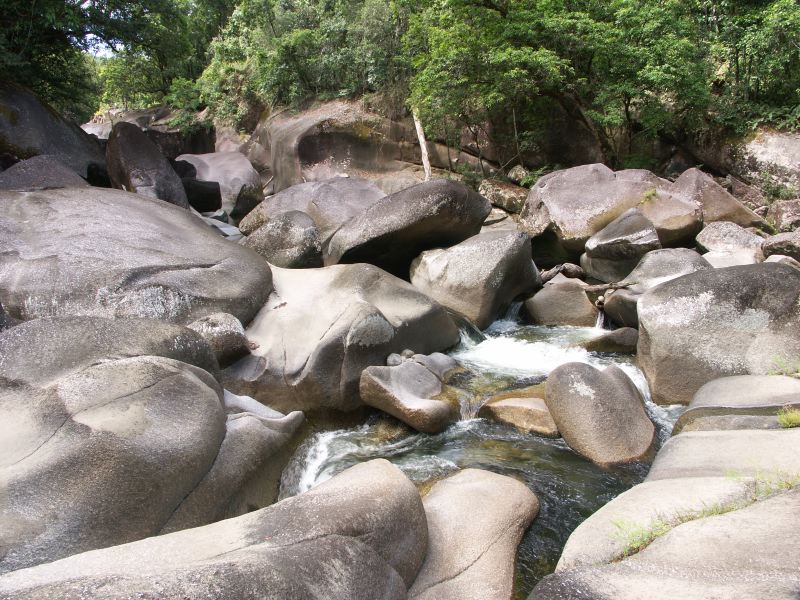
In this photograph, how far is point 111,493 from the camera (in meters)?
3.72

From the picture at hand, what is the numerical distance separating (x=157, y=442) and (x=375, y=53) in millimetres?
20842

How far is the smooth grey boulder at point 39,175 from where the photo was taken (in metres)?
→ 10.1

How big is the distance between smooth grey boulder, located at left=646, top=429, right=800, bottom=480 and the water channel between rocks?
0.74 meters

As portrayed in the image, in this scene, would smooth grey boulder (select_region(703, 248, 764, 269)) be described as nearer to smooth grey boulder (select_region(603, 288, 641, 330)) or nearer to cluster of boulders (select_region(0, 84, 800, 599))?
cluster of boulders (select_region(0, 84, 800, 599))

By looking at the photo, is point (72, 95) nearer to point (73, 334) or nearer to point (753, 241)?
point (73, 334)

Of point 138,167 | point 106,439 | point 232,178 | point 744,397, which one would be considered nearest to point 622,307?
point 744,397

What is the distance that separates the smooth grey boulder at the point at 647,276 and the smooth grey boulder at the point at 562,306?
2.90 ft

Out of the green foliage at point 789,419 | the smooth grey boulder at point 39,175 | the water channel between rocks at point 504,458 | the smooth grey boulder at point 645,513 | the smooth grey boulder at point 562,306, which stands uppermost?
the smooth grey boulder at point 39,175

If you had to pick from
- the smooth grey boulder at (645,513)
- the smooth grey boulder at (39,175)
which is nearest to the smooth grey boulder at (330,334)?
the smooth grey boulder at (645,513)

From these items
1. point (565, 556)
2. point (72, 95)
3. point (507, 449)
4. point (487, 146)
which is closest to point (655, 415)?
point (507, 449)

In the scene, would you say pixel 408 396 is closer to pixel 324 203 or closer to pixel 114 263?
pixel 114 263

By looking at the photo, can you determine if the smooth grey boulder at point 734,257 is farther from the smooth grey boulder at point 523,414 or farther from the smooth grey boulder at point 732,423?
the smooth grey boulder at point 732,423

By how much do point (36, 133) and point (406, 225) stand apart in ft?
33.1

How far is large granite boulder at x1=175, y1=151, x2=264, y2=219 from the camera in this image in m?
19.6
